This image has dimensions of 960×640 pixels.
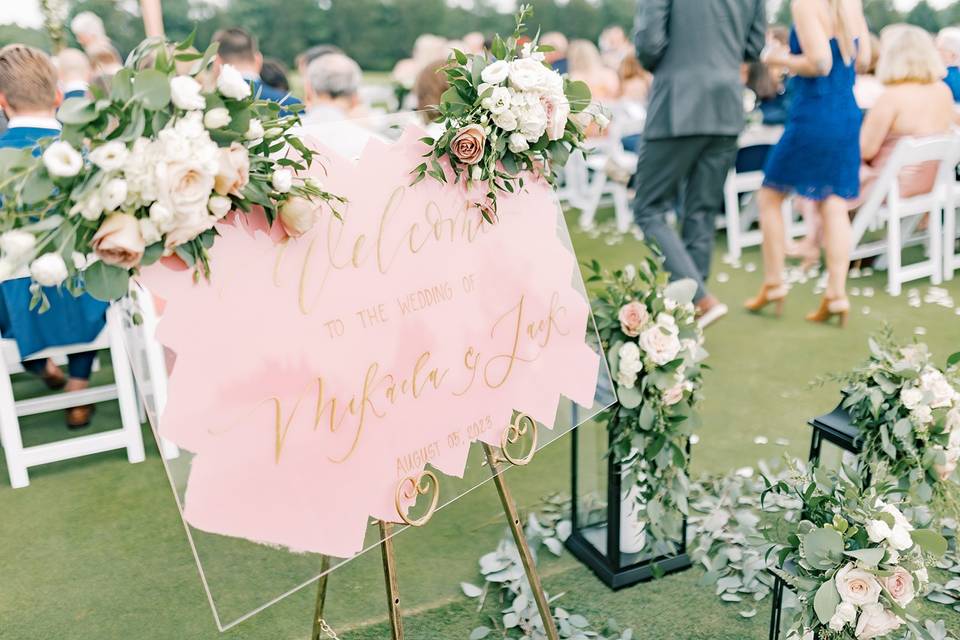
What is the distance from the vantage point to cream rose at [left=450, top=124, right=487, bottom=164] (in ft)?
4.25

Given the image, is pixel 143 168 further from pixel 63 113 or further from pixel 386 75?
pixel 386 75

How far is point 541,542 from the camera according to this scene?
2.17m

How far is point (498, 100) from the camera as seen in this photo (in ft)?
4.30

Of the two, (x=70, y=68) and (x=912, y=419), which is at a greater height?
(x=70, y=68)

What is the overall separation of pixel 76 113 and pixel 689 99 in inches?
109

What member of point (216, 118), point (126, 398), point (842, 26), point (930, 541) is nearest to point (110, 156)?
point (216, 118)

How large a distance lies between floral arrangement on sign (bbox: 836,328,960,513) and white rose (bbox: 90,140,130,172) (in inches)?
58.8

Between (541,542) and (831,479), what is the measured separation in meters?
0.88

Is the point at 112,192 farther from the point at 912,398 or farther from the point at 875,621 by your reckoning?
the point at 912,398

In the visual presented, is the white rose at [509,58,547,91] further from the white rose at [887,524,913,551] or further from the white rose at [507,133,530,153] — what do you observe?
the white rose at [887,524,913,551]

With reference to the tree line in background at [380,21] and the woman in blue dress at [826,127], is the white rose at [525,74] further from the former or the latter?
the tree line in background at [380,21]

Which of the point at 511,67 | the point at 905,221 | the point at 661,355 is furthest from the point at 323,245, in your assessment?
the point at 905,221

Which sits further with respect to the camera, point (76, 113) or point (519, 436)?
point (519, 436)

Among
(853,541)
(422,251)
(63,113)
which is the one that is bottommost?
(853,541)
